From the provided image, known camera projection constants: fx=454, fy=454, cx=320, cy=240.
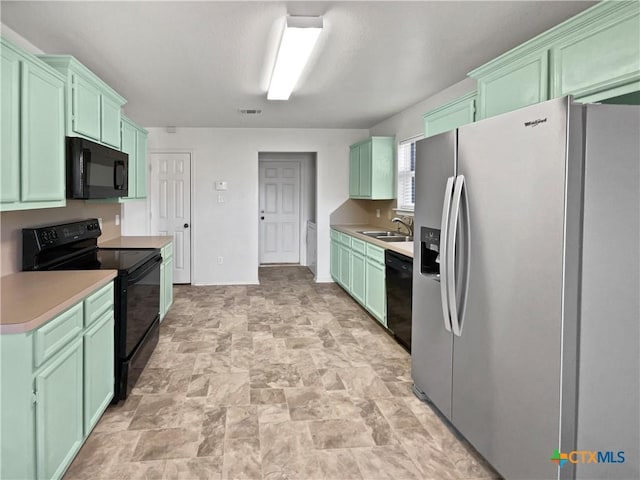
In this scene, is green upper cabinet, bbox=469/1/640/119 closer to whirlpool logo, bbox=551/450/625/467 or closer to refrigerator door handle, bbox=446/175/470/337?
refrigerator door handle, bbox=446/175/470/337

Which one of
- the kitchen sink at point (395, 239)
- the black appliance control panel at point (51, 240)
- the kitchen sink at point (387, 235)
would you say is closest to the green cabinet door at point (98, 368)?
the black appliance control panel at point (51, 240)

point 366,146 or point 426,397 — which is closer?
point 426,397

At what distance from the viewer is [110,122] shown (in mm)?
3604

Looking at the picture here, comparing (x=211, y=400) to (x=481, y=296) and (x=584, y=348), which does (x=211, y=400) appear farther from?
(x=584, y=348)

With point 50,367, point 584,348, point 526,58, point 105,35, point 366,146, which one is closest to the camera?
point 584,348

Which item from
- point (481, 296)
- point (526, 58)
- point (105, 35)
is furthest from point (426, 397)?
point (105, 35)

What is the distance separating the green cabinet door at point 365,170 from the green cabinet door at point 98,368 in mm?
4044

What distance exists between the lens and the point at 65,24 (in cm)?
274

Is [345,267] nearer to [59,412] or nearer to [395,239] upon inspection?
[395,239]

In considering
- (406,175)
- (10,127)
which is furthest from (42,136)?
(406,175)

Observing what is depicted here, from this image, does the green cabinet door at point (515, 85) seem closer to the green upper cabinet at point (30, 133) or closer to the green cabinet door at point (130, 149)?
the green upper cabinet at point (30, 133)

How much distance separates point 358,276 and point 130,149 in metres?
2.79

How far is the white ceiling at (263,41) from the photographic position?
8.34 ft

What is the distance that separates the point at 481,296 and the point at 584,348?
1.69 feet
